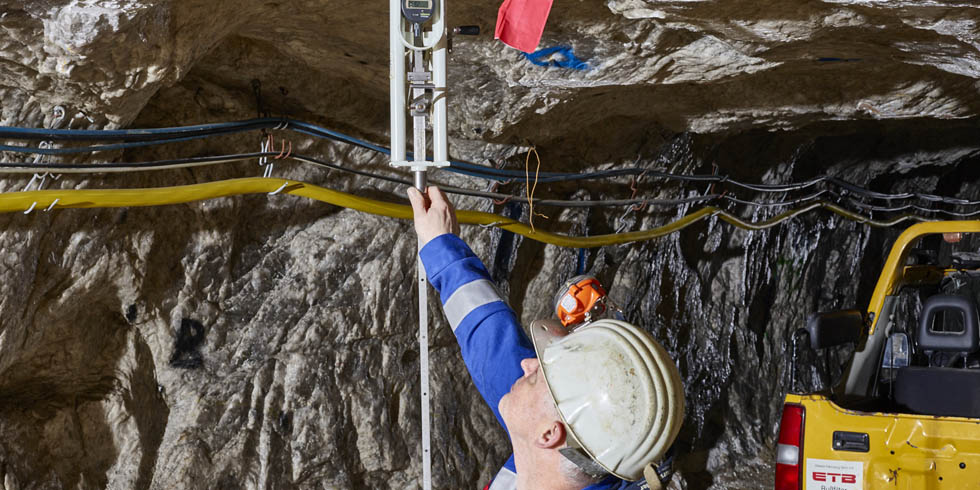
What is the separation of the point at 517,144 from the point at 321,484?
2050mm

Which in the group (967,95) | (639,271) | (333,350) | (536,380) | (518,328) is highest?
(967,95)

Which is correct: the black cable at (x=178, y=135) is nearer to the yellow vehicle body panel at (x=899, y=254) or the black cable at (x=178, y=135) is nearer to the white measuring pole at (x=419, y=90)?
the white measuring pole at (x=419, y=90)

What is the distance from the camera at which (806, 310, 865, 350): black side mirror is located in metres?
4.18

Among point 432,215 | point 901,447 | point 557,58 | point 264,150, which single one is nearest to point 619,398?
point 432,215

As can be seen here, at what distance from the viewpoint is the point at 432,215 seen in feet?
7.25

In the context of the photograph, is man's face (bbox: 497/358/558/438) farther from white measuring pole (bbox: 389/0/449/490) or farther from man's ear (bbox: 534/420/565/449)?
white measuring pole (bbox: 389/0/449/490)

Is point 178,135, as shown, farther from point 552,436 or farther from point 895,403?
point 895,403

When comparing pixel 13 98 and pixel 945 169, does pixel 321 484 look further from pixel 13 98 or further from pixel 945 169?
pixel 945 169

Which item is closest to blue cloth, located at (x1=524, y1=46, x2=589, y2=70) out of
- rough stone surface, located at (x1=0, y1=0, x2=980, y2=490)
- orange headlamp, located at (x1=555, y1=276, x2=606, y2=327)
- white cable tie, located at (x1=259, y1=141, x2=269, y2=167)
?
rough stone surface, located at (x1=0, y1=0, x2=980, y2=490)

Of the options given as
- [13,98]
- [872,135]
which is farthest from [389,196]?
[872,135]

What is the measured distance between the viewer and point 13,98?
9.23ft

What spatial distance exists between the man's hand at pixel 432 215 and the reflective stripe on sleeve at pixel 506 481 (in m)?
0.61

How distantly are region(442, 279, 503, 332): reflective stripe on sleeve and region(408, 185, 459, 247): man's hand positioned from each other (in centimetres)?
19

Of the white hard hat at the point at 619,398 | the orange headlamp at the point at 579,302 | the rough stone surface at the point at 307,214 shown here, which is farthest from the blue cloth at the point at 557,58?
the white hard hat at the point at 619,398
